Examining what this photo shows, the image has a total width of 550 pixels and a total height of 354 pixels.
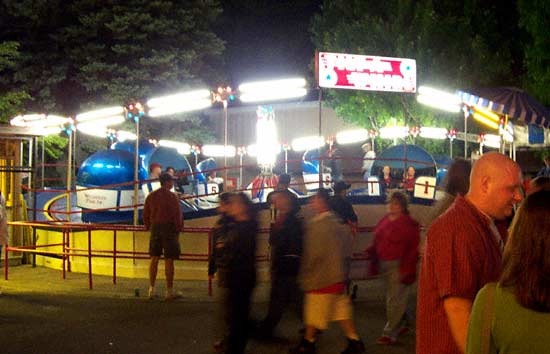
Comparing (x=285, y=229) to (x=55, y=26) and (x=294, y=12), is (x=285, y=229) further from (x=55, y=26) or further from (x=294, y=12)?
(x=294, y=12)

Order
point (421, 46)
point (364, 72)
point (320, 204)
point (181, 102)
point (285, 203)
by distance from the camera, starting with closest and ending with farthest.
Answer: point (320, 204)
point (285, 203)
point (364, 72)
point (181, 102)
point (421, 46)

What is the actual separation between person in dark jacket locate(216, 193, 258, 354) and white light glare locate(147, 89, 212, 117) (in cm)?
726

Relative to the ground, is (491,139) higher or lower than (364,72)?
lower

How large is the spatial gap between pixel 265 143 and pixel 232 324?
511 inches

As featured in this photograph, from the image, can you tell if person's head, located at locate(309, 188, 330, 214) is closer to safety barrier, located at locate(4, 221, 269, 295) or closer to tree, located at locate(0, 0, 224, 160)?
safety barrier, located at locate(4, 221, 269, 295)

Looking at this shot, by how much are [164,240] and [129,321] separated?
1.74 meters

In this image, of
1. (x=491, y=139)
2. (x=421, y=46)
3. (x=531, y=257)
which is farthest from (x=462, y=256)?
(x=421, y=46)

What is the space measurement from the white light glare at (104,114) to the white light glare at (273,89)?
279 centimetres

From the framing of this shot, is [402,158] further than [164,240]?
Yes

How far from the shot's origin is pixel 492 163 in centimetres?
376

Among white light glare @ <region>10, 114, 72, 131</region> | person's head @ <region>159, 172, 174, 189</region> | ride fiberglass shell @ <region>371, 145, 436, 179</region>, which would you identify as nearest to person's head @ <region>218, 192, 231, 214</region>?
person's head @ <region>159, 172, 174, 189</region>

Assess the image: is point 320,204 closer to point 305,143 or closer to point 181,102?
point 181,102

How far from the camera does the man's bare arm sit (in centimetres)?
341

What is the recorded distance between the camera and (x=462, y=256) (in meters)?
3.47
